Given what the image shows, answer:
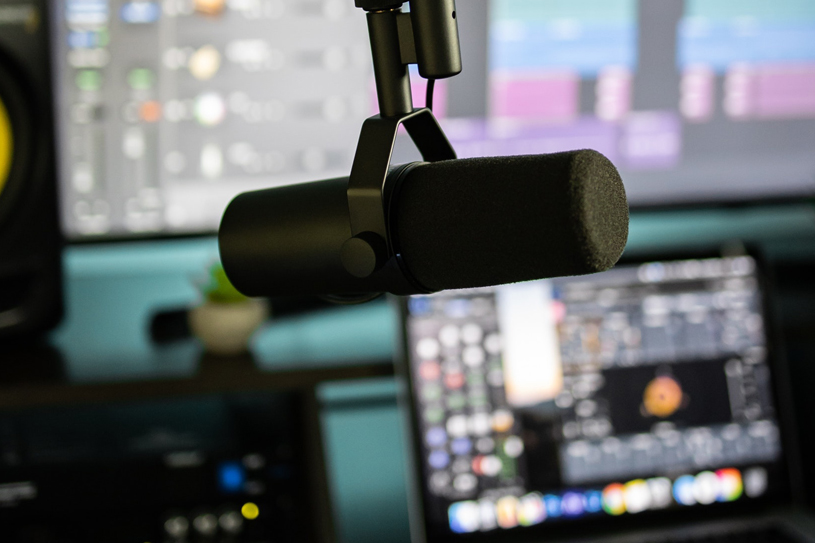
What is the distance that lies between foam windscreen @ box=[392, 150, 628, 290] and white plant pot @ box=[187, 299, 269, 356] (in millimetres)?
541

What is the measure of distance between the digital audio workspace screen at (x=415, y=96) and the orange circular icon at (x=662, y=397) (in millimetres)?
310

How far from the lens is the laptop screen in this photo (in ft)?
2.63

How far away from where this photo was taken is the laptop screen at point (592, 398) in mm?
801

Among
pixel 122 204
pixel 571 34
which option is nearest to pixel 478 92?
pixel 571 34

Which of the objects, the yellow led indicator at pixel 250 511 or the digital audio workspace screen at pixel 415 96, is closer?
the yellow led indicator at pixel 250 511

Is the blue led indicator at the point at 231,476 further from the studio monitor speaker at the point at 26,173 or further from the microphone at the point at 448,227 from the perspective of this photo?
the microphone at the point at 448,227

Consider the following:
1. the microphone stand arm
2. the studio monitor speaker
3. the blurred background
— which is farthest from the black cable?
the studio monitor speaker

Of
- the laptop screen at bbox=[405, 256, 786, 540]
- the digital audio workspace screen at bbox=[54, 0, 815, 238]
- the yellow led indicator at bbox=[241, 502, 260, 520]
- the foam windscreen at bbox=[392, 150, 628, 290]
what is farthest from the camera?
the digital audio workspace screen at bbox=[54, 0, 815, 238]

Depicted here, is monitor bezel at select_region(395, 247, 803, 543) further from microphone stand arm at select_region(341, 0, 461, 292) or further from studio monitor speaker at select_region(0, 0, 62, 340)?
microphone stand arm at select_region(341, 0, 461, 292)

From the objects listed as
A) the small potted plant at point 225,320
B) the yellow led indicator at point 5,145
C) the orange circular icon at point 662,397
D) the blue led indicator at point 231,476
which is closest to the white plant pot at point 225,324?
the small potted plant at point 225,320

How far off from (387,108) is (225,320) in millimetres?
549

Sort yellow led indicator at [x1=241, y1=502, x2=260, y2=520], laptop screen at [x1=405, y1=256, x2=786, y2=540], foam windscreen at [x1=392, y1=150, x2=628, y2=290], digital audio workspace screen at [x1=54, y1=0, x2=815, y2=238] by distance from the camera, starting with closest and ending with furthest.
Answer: foam windscreen at [x1=392, y1=150, x2=628, y2=290] < yellow led indicator at [x1=241, y1=502, x2=260, y2=520] < laptop screen at [x1=405, y1=256, x2=786, y2=540] < digital audio workspace screen at [x1=54, y1=0, x2=815, y2=238]

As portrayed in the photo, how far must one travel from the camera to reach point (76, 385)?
69 cm

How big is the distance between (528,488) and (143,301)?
1.97 ft
